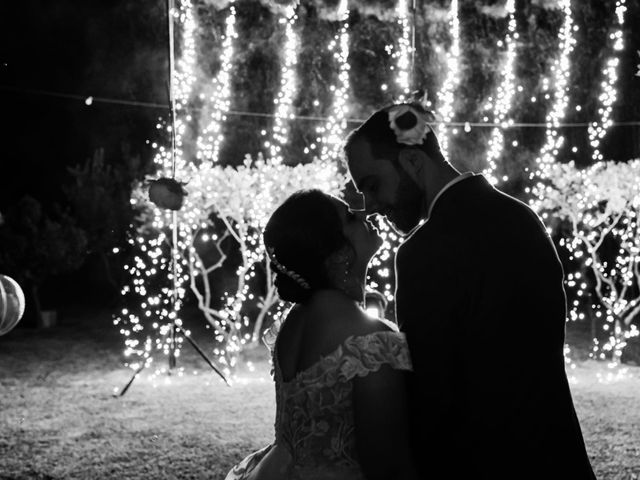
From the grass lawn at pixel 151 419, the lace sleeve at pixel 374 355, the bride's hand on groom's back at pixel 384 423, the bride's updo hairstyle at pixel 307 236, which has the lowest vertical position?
the grass lawn at pixel 151 419

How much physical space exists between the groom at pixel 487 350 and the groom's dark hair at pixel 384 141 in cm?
32

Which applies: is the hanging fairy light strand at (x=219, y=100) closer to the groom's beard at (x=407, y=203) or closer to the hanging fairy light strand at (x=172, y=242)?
the hanging fairy light strand at (x=172, y=242)

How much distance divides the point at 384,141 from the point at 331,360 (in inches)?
28.6

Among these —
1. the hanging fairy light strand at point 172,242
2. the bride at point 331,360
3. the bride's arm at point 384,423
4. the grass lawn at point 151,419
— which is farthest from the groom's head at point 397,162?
the hanging fairy light strand at point 172,242

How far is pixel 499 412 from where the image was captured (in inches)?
78.7

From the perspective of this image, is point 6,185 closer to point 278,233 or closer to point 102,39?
point 102,39

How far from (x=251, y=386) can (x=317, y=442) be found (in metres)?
7.76

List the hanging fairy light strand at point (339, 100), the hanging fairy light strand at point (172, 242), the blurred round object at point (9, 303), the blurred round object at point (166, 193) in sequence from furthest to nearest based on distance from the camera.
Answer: the hanging fairy light strand at point (339, 100)
the hanging fairy light strand at point (172, 242)
the blurred round object at point (166, 193)
the blurred round object at point (9, 303)

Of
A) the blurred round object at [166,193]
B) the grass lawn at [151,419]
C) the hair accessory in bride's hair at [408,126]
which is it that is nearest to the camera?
the hair accessory in bride's hair at [408,126]

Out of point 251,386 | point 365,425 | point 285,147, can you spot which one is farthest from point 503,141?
point 365,425

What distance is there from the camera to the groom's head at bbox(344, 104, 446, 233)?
230cm

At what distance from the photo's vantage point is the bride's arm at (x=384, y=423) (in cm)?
204

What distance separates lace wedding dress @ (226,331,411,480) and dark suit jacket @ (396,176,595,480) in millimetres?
115

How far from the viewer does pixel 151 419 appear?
7844 mm
